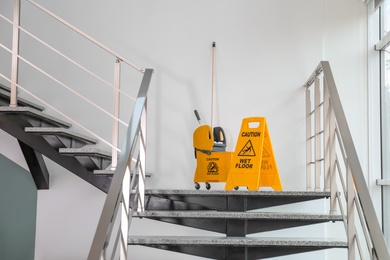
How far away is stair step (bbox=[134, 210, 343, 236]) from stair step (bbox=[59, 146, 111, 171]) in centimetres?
80

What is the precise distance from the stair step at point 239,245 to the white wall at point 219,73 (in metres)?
1.85

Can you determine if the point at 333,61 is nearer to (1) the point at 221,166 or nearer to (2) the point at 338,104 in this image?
(1) the point at 221,166

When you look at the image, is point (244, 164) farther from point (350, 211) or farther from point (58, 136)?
point (58, 136)

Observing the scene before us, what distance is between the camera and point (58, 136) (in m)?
4.28

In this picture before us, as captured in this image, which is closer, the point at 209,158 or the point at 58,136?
the point at 58,136

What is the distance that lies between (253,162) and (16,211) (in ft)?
8.53

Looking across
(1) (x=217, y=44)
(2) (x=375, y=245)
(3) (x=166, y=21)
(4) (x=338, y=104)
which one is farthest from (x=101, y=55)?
(2) (x=375, y=245)

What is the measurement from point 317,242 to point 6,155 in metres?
3.41

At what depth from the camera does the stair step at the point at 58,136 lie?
13.5 ft

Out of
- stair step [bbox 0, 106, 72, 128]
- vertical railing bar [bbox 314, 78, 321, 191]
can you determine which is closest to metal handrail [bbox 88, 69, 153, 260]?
stair step [bbox 0, 106, 72, 128]

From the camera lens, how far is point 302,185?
518cm

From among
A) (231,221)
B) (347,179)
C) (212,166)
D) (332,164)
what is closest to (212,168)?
(212,166)

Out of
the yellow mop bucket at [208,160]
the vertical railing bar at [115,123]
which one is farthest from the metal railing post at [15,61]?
the yellow mop bucket at [208,160]

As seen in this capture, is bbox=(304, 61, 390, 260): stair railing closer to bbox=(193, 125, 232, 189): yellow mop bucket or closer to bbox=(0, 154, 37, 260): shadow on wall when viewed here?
bbox=(193, 125, 232, 189): yellow mop bucket
